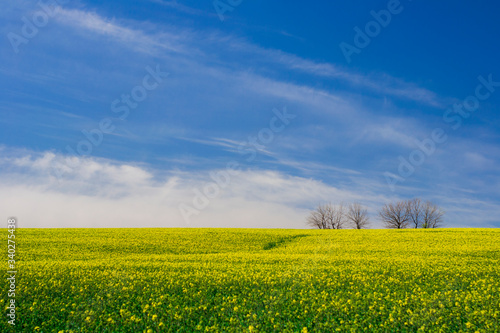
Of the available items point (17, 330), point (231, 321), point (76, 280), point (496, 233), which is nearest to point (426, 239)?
point (496, 233)

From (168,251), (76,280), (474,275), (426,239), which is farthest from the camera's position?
(426,239)

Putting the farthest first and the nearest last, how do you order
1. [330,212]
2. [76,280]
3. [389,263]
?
1. [330,212]
2. [389,263]
3. [76,280]

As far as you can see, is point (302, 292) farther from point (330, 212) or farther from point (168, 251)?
point (330, 212)

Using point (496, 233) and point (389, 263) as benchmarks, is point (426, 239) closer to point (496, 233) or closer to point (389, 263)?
point (496, 233)

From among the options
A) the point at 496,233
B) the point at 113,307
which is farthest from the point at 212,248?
the point at 496,233

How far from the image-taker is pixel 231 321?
1343cm

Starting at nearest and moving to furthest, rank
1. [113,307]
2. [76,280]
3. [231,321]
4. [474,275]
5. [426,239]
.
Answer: [231,321] → [113,307] → [76,280] → [474,275] → [426,239]

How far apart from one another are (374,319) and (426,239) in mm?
32987

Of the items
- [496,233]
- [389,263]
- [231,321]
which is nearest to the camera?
[231,321]

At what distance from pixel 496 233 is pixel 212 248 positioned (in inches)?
1593

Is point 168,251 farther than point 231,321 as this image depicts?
Yes

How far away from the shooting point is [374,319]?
13852mm

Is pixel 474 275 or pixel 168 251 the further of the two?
pixel 168 251

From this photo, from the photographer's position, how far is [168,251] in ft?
110
